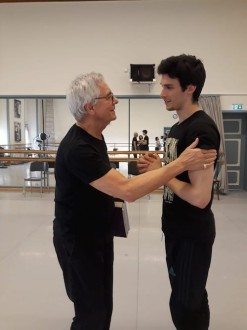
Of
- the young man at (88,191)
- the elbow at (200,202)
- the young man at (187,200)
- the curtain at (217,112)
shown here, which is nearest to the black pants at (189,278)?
the young man at (187,200)

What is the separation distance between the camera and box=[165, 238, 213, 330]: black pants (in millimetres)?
1505

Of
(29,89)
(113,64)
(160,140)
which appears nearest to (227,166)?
(160,140)

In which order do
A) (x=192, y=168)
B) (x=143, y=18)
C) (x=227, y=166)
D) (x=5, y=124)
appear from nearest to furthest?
1. (x=192, y=168)
2. (x=143, y=18)
3. (x=227, y=166)
4. (x=5, y=124)

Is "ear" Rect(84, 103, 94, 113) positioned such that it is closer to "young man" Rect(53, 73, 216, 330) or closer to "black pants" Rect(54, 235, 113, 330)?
"young man" Rect(53, 73, 216, 330)

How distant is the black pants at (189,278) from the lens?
1505mm

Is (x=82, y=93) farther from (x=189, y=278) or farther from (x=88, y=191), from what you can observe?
(x=189, y=278)

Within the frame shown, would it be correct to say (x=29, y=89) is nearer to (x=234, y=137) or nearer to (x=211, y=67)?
(x=211, y=67)

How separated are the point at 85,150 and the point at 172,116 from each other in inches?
261

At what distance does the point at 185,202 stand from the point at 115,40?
6.70 metres

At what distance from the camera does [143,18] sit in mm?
7281

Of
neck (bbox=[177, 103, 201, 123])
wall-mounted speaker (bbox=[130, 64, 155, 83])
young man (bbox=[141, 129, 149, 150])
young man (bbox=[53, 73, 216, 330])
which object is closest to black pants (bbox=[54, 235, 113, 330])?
young man (bbox=[53, 73, 216, 330])

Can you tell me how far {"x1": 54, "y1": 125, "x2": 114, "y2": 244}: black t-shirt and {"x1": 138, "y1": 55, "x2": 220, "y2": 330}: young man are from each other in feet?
1.08

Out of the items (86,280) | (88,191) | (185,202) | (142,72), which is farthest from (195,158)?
(142,72)

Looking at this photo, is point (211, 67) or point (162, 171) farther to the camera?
point (211, 67)
